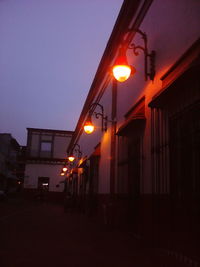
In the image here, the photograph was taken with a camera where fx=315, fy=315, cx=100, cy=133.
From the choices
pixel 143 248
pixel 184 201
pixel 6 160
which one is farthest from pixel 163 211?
pixel 6 160

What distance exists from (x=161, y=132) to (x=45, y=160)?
120ft

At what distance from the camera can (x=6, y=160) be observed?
52688mm

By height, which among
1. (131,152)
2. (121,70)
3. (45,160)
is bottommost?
(131,152)

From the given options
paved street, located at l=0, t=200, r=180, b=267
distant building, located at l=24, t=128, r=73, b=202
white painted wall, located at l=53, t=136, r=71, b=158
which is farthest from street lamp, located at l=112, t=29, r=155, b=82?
white painted wall, located at l=53, t=136, r=71, b=158

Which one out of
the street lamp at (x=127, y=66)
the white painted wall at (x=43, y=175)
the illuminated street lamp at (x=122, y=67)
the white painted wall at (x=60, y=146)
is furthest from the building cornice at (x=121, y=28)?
the white painted wall at (x=60, y=146)

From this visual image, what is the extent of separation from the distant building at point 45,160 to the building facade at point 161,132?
1212 inches

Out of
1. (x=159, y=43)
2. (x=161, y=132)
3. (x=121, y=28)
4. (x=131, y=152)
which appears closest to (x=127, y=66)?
(x=159, y=43)

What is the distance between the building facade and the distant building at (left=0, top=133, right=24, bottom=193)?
40896 millimetres

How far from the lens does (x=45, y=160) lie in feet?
136

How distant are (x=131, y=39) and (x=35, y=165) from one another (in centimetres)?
3440

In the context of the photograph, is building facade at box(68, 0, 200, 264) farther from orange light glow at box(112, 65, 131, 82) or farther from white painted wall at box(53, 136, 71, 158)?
white painted wall at box(53, 136, 71, 158)

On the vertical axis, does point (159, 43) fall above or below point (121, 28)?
below

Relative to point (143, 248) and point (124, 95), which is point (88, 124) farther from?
point (143, 248)

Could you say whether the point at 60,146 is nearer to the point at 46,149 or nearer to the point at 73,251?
the point at 46,149
